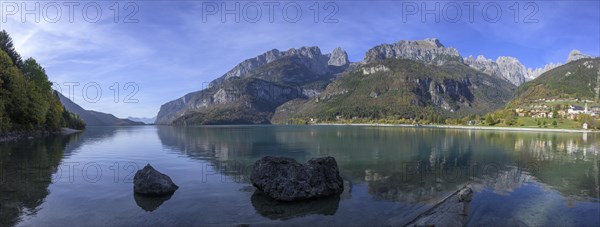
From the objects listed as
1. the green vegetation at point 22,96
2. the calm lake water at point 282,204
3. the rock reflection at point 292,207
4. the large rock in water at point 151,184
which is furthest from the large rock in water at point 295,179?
the green vegetation at point 22,96

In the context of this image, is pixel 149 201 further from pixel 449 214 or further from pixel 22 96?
pixel 22 96

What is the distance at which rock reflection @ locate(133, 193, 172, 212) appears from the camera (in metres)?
23.8

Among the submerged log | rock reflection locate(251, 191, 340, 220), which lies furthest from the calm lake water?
the submerged log

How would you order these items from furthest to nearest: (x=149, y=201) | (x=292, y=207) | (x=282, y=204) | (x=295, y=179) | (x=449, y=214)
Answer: (x=295, y=179), (x=149, y=201), (x=282, y=204), (x=292, y=207), (x=449, y=214)

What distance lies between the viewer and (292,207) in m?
24.2

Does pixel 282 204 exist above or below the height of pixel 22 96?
below

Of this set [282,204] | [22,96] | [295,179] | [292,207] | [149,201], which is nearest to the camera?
[292,207]

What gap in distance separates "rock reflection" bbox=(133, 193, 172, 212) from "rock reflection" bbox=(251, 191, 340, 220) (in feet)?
21.4

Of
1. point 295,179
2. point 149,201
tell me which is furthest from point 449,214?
point 149,201

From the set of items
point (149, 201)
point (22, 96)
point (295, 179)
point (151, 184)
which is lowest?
point (149, 201)

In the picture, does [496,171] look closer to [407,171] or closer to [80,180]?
[407,171]

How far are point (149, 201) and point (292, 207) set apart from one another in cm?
1039

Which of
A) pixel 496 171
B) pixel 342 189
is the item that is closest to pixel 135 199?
pixel 342 189

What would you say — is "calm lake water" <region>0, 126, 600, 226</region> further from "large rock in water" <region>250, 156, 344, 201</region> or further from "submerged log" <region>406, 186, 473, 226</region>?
"large rock in water" <region>250, 156, 344, 201</region>
